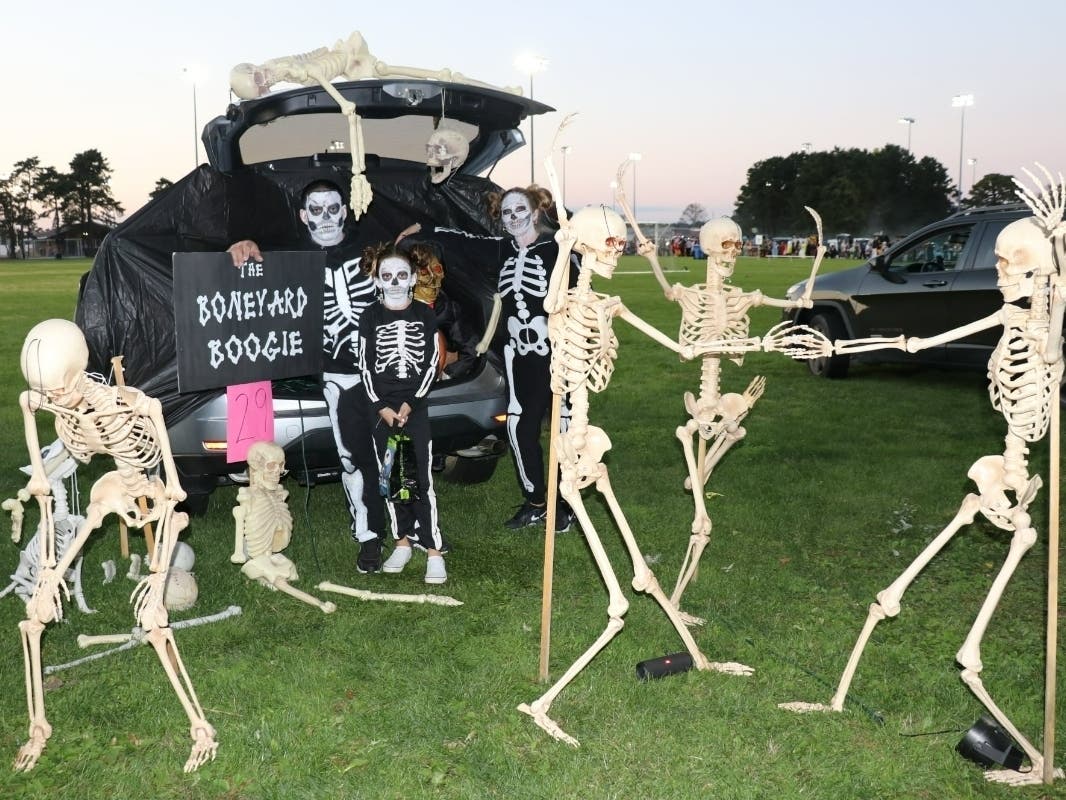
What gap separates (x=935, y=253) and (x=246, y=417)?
8417 millimetres

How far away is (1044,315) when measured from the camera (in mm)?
3305

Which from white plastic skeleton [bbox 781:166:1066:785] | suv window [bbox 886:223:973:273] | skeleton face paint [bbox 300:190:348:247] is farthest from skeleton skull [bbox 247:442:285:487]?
suv window [bbox 886:223:973:273]

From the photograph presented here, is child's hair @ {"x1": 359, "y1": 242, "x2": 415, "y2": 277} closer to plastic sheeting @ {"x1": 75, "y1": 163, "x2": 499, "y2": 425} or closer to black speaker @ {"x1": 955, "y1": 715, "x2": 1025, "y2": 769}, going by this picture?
plastic sheeting @ {"x1": 75, "y1": 163, "x2": 499, "y2": 425}

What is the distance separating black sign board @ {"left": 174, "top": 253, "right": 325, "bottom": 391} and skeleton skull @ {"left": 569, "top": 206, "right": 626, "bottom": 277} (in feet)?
7.83

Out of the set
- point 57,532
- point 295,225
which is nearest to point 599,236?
point 57,532

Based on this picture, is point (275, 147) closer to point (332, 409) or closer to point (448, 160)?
point (448, 160)

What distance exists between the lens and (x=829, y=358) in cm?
1248

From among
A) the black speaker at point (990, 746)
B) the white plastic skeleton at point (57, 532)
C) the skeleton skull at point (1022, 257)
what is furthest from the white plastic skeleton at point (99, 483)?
the skeleton skull at point (1022, 257)

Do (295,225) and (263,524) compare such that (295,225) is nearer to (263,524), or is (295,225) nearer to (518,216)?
(518,216)

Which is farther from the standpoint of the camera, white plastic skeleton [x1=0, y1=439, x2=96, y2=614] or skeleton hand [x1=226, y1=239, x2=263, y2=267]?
skeleton hand [x1=226, y1=239, x2=263, y2=267]

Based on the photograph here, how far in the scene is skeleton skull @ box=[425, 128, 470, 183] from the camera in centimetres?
669

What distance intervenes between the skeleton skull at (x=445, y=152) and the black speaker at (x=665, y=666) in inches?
154

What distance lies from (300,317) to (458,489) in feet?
6.81

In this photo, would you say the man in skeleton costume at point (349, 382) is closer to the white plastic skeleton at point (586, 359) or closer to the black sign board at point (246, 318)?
the black sign board at point (246, 318)
